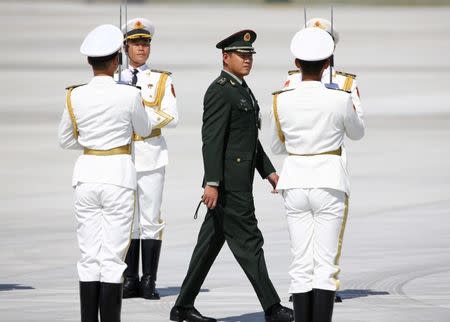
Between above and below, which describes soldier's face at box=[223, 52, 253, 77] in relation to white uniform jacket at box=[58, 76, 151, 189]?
above

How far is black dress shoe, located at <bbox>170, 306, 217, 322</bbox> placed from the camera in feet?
36.4

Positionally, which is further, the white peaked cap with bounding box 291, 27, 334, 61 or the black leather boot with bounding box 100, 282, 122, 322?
the black leather boot with bounding box 100, 282, 122, 322

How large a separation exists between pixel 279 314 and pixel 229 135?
121 centimetres

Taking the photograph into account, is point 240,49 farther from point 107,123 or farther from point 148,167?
point 148,167

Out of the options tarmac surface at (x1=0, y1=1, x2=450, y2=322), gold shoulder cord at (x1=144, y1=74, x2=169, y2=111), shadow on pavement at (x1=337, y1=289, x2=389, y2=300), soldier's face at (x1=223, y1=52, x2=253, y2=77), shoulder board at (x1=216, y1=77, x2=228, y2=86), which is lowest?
tarmac surface at (x1=0, y1=1, x2=450, y2=322)

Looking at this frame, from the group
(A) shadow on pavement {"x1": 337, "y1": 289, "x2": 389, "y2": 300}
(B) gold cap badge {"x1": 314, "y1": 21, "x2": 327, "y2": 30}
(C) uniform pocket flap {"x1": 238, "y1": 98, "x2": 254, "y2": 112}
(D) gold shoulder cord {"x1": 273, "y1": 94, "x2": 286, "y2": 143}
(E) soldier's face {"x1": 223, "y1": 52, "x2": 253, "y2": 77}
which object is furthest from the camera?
(B) gold cap badge {"x1": 314, "y1": 21, "x2": 327, "y2": 30}

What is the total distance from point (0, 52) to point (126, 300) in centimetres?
4039

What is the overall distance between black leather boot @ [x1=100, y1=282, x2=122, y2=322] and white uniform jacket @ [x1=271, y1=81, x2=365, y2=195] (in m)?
1.22

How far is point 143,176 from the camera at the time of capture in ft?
41.0

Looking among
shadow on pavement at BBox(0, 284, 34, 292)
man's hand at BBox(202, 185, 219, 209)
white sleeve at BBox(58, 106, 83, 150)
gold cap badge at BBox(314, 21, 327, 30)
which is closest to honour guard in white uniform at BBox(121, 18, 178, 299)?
shadow on pavement at BBox(0, 284, 34, 292)

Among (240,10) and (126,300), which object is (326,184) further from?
(240,10)

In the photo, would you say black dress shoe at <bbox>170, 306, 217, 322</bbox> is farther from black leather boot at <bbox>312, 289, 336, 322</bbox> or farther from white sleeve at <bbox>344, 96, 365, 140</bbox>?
white sleeve at <bbox>344, 96, 365, 140</bbox>

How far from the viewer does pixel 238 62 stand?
1114 centimetres

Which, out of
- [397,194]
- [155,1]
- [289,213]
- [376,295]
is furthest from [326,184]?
[155,1]
